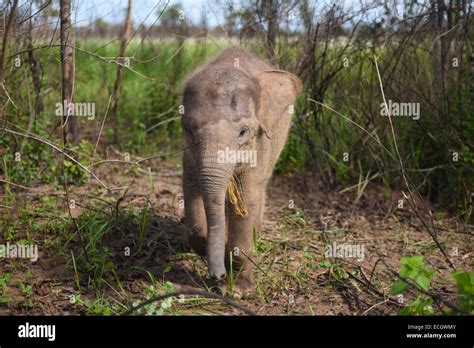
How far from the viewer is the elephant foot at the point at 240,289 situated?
5.50m

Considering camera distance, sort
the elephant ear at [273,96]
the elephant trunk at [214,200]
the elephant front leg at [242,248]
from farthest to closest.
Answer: the elephant ear at [273,96] < the elephant front leg at [242,248] < the elephant trunk at [214,200]

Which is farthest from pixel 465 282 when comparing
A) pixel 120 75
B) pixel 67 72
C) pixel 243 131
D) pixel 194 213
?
pixel 120 75

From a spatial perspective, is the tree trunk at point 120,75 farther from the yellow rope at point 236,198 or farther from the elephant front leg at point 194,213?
the yellow rope at point 236,198

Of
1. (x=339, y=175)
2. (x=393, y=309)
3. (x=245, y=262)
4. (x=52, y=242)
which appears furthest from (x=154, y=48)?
(x=393, y=309)

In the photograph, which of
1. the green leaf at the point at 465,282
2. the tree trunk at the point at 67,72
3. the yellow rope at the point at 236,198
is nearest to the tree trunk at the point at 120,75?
the tree trunk at the point at 67,72

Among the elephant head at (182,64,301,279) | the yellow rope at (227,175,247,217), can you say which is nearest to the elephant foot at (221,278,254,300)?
the elephant head at (182,64,301,279)

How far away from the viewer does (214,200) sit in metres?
5.04

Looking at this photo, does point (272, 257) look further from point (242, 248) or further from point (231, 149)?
point (231, 149)

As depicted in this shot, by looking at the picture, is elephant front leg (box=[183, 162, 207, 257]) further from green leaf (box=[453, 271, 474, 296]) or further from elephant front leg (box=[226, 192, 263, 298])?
green leaf (box=[453, 271, 474, 296])

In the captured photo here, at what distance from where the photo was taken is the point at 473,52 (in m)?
7.39

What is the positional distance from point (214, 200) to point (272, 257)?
137 cm

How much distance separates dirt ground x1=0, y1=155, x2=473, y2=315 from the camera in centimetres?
535

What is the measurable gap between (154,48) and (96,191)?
310 centimetres
